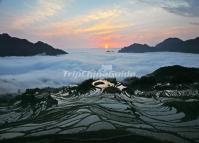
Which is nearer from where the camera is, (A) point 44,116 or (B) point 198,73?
(A) point 44,116

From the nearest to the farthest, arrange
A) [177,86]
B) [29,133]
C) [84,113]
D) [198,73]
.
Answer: [29,133], [84,113], [177,86], [198,73]

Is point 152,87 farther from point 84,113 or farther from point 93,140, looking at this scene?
point 93,140

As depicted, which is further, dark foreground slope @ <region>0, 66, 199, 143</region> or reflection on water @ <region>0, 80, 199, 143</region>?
reflection on water @ <region>0, 80, 199, 143</region>

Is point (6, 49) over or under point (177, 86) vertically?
over

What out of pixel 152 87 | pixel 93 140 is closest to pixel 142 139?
pixel 93 140

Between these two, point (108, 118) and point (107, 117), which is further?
point (107, 117)

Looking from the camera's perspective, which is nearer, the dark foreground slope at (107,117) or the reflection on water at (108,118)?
the dark foreground slope at (107,117)

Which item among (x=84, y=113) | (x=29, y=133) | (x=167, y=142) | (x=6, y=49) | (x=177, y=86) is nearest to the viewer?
(x=167, y=142)
